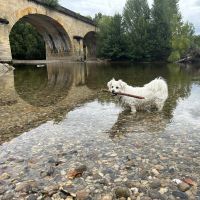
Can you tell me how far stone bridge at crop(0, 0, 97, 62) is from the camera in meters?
→ 33.4

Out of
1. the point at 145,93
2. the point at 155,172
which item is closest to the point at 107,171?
the point at 155,172

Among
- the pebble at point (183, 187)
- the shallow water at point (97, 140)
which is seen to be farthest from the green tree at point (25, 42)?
the pebble at point (183, 187)

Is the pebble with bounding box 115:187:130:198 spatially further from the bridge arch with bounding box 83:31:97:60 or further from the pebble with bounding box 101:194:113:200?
the bridge arch with bounding box 83:31:97:60

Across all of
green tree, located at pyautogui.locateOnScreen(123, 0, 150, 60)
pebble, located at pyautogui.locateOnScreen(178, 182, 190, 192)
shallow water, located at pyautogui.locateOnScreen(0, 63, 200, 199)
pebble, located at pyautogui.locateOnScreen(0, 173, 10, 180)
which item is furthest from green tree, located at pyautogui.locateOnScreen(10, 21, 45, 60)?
pebble, located at pyautogui.locateOnScreen(178, 182, 190, 192)

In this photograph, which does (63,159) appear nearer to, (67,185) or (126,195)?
(67,185)

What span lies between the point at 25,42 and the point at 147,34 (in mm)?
30779

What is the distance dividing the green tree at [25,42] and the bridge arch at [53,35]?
941 centimetres

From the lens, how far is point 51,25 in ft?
152

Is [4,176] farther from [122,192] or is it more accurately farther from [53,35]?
[53,35]

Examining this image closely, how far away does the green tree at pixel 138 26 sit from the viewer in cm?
4250

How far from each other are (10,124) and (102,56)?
1618 inches

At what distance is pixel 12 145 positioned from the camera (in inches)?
233

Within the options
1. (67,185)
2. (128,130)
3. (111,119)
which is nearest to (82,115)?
(111,119)

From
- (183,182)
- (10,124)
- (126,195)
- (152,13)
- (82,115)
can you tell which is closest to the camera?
(126,195)
